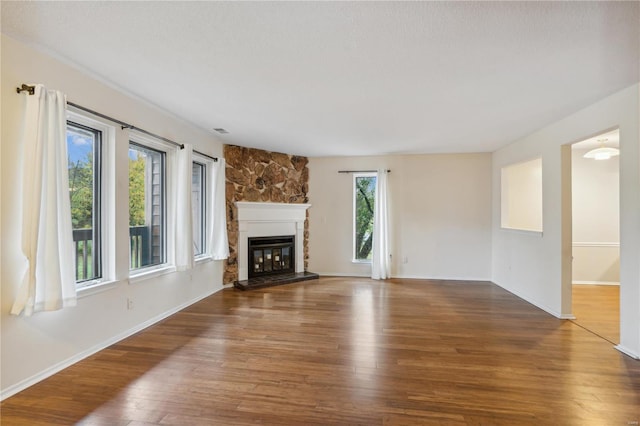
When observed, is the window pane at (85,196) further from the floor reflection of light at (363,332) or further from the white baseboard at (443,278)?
the white baseboard at (443,278)

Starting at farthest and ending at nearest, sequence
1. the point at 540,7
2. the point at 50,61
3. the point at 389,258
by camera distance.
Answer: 1. the point at 389,258
2. the point at 50,61
3. the point at 540,7

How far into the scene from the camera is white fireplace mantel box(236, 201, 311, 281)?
545cm

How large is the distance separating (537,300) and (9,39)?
6.04 meters

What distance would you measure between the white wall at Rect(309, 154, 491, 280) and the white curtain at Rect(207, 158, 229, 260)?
2.07 metres

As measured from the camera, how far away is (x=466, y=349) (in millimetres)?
2879

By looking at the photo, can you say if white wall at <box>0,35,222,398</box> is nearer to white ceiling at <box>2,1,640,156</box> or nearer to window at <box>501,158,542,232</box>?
white ceiling at <box>2,1,640,156</box>

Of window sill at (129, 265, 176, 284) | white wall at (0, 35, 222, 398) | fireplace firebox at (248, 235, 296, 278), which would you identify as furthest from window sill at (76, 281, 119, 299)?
fireplace firebox at (248, 235, 296, 278)

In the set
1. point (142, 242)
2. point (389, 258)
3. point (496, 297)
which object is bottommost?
point (496, 297)

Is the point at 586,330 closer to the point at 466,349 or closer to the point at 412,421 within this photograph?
the point at 466,349

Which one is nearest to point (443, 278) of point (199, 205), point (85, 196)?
point (199, 205)

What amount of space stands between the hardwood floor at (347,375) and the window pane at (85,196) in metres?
0.82

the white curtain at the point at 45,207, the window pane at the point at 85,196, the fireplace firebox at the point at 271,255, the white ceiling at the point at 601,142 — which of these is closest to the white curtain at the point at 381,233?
the fireplace firebox at the point at 271,255

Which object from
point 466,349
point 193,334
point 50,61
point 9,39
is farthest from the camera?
point 193,334

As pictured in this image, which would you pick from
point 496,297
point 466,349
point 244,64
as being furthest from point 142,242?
point 496,297
